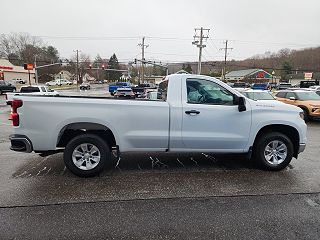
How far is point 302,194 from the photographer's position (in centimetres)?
399

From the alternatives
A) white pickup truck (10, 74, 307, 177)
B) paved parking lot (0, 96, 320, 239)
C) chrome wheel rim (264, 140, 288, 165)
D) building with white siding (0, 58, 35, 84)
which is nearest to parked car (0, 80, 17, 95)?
building with white siding (0, 58, 35, 84)

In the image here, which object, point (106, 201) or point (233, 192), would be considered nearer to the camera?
point (106, 201)

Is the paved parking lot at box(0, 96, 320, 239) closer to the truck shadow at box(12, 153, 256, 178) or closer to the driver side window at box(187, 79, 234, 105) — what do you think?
the truck shadow at box(12, 153, 256, 178)

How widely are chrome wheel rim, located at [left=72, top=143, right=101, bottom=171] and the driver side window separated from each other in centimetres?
212

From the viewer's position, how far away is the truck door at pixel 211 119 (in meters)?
4.66

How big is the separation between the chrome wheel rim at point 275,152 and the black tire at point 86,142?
10.6 feet

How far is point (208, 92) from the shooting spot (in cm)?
482

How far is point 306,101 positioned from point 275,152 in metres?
8.98

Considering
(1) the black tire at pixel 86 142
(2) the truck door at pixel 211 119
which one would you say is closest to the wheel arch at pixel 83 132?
(1) the black tire at pixel 86 142

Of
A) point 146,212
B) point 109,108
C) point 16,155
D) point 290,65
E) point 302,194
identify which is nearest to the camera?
point 146,212

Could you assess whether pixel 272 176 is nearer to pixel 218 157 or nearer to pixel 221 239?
pixel 218 157

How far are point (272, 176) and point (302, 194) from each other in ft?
2.59

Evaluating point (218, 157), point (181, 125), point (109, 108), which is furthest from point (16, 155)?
point (218, 157)

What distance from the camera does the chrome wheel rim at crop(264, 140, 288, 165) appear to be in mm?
5020
